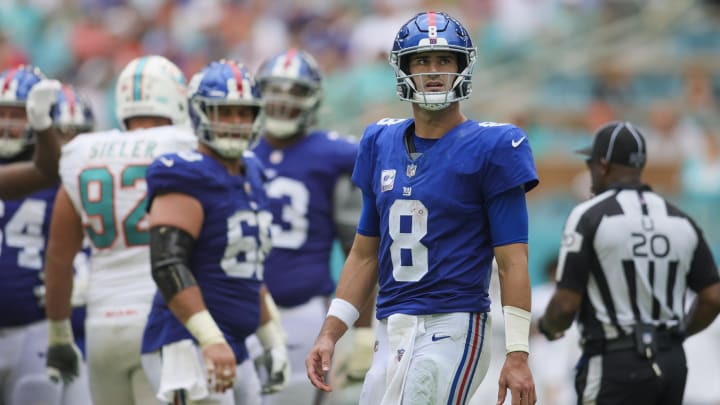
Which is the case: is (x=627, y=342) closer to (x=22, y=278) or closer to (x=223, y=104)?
(x=223, y=104)

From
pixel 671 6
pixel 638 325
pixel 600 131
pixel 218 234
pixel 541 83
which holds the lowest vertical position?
pixel 638 325

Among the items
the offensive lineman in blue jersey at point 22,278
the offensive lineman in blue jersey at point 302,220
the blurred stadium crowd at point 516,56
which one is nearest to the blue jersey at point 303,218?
the offensive lineman in blue jersey at point 302,220

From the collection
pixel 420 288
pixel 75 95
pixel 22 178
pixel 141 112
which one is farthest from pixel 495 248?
pixel 75 95

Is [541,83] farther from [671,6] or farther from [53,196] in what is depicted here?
[53,196]

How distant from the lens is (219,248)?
18.3 ft

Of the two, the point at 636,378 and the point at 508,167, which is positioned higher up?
the point at 508,167

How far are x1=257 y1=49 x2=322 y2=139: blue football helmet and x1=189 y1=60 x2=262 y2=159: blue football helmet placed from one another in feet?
5.33

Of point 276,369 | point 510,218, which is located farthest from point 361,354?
point 510,218

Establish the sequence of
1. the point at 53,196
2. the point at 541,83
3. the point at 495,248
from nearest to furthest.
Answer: the point at 495,248, the point at 53,196, the point at 541,83

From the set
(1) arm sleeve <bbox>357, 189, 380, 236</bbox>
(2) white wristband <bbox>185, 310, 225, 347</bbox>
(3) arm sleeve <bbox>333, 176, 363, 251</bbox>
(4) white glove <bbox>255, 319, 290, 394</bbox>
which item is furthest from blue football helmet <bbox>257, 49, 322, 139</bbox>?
(1) arm sleeve <bbox>357, 189, 380, 236</bbox>

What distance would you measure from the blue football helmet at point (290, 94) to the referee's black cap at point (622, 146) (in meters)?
1.98

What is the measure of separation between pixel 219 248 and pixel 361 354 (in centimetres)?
177

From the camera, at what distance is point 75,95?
8.12 m

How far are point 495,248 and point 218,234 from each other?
1.38 meters
